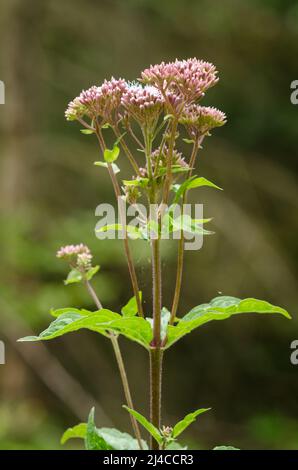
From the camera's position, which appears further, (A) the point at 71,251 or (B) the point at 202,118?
(A) the point at 71,251

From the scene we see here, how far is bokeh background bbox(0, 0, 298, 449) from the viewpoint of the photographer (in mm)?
4914

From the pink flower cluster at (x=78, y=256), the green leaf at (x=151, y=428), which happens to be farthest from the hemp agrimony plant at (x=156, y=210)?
the pink flower cluster at (x=78, y=256)

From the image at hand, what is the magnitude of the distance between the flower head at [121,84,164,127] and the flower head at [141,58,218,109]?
0.03 m

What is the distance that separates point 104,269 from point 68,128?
4.60ft

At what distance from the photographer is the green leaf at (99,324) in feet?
3.08

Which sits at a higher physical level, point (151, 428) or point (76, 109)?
point (76, 109)

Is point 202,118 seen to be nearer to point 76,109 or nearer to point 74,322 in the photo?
point 76,109

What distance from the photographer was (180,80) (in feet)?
3.42

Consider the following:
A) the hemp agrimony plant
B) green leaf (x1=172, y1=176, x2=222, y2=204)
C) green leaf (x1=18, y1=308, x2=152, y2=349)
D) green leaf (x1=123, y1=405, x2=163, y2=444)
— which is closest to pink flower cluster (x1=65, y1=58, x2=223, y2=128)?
the hemp agrimony plant

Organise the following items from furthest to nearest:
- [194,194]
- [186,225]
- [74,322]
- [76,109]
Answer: [194,194], [76,109], [186,225], [74,322]

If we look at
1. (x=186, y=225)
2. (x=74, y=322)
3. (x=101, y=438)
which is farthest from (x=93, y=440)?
(x=186, y=225)

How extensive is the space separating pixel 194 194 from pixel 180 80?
182 inches

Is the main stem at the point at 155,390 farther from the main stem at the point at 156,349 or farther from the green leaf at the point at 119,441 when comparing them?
the green leaf at the point at 119,441

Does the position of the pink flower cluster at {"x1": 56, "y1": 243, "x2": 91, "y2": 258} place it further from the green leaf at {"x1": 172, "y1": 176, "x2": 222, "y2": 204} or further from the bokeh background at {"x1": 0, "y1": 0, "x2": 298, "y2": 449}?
the bokeh background at {"x1": 0, "y1": 0, "x2": 298, "y2": 449}
